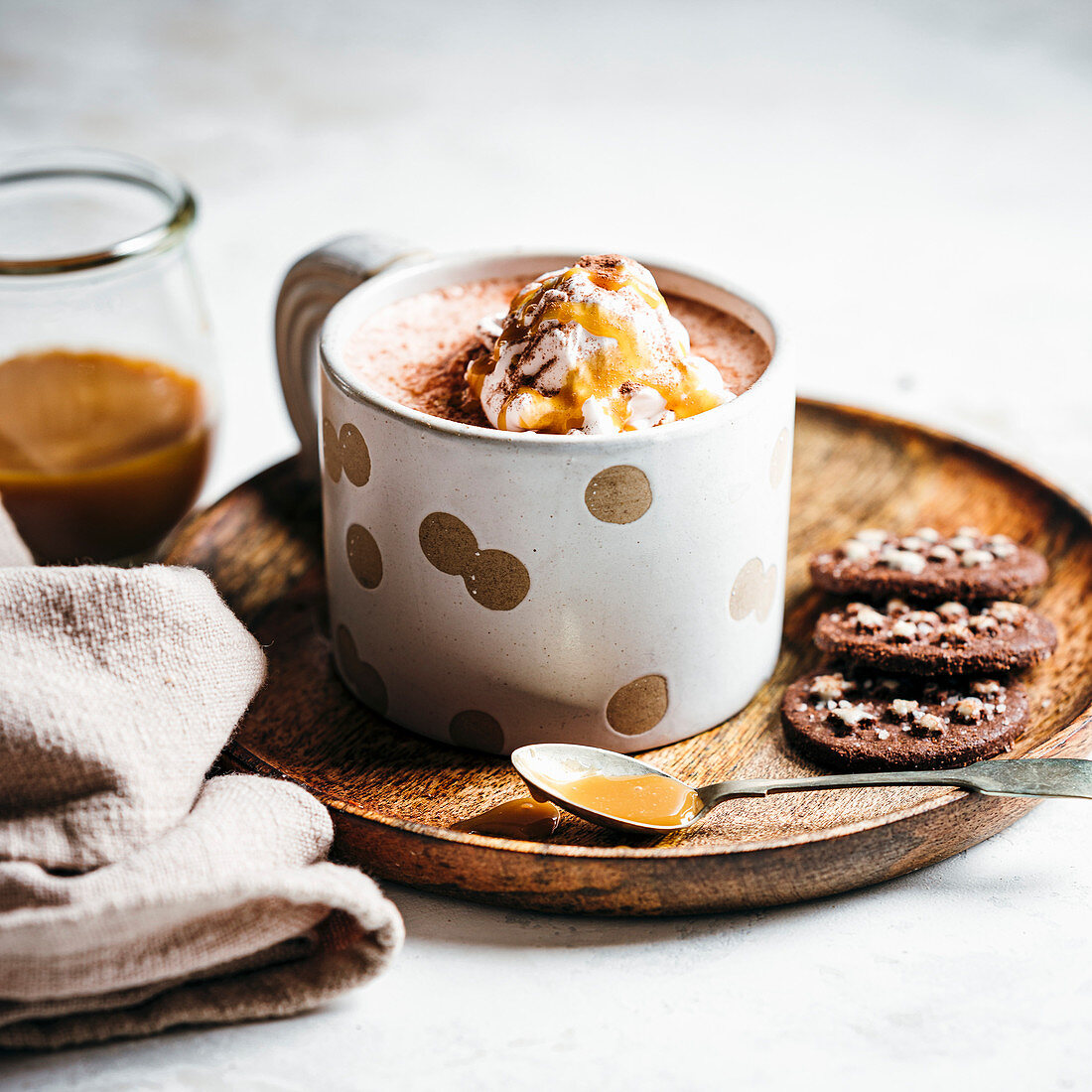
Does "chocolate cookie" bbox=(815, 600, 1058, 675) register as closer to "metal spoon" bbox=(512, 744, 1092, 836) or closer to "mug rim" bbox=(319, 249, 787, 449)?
"metal spoon" bbox=(512, 744, 1092, 836)

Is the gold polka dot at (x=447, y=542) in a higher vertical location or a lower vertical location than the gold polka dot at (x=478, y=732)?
higher

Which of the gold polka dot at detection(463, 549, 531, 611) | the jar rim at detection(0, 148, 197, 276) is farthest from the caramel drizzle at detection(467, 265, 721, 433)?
the jar rim at detection(0, 148, 197, 276)

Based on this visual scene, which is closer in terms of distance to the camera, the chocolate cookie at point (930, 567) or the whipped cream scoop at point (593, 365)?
the whipped cream scoop at point (593, 365)

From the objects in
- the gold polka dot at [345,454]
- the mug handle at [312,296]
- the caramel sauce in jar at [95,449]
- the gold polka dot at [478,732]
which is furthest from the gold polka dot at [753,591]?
the caramel sauce in jar at [95,449]

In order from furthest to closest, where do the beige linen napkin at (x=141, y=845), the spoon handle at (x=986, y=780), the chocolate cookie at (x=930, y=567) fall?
the chocolate cookie at (x=930, y=567) → the spoon handle at (x=986, y=780) → the beige linen napkin at (x=141, y=845)

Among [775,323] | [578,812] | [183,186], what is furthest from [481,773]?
[183,186]

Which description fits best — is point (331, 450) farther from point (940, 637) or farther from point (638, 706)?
point (940, 637)

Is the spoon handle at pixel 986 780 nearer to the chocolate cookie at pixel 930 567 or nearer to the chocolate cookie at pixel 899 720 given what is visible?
the chocolate cookie at pixel 899 720
